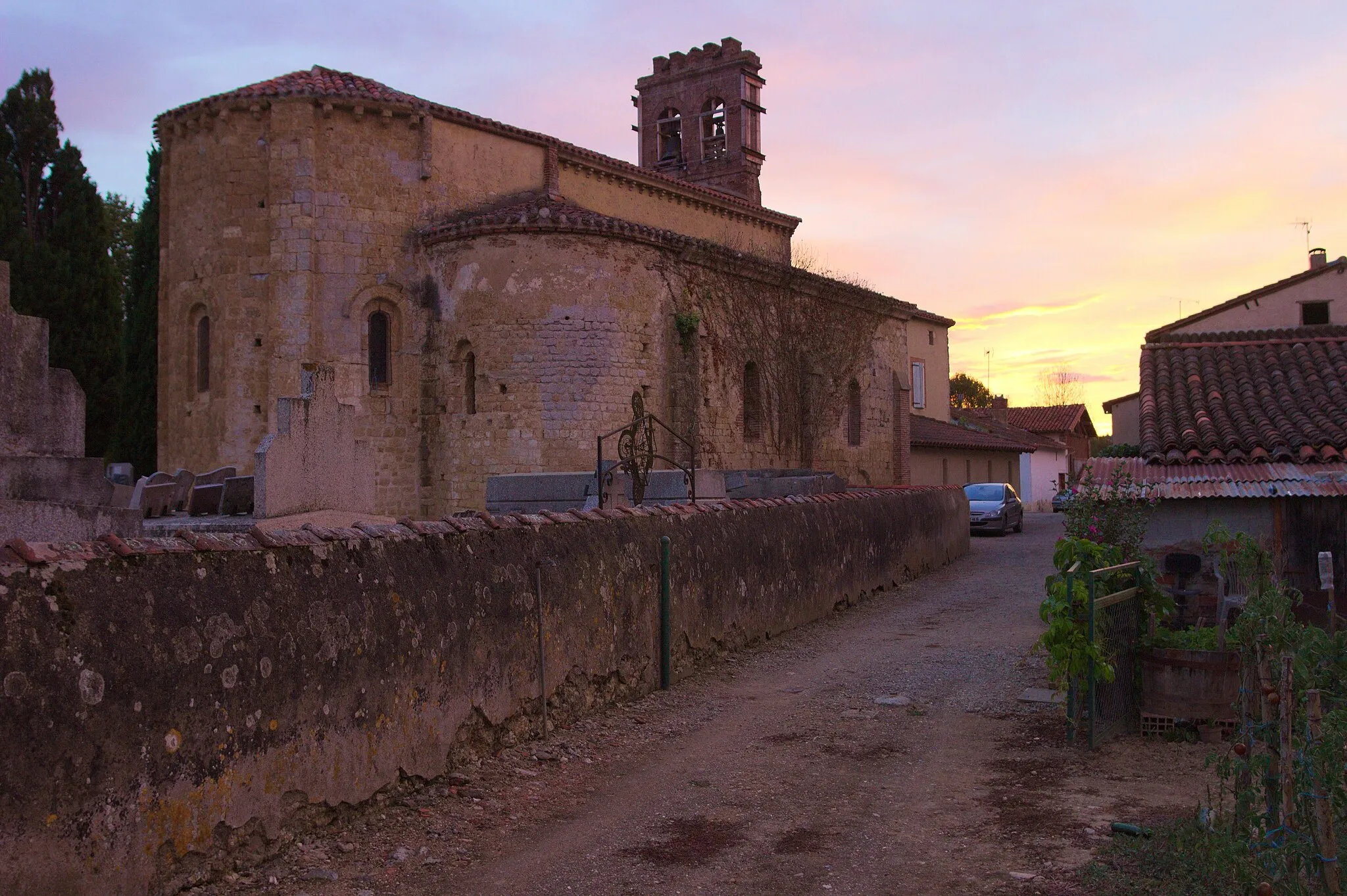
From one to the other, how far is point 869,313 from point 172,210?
1811 cm

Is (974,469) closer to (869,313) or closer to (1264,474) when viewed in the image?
(869,313)

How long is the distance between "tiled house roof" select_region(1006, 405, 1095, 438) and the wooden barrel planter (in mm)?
49349

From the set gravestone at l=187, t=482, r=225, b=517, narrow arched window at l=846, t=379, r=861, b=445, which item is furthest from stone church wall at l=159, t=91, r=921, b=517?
narrow arched window at l=846, t=379, r=861, b=445

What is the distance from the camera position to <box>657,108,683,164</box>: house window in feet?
120

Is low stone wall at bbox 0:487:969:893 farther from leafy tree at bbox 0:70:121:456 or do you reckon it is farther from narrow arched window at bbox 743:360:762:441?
leafy tree at bbox 0:70:121:456

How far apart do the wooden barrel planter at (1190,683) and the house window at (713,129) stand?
29.6 metres

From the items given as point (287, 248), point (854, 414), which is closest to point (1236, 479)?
point (287, 248)

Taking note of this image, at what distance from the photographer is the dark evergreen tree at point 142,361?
2930 cm

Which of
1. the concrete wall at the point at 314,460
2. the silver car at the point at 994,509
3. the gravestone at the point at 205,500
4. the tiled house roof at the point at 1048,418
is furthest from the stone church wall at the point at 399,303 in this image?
the tiled house roof at the point at 1048,418

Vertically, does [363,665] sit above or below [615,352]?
below

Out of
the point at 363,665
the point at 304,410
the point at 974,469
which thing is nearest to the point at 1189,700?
the point at 363,665

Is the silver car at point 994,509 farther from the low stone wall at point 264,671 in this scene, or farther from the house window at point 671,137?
the low stone wall at point 264,671

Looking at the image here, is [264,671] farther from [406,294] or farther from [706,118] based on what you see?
[706,118]

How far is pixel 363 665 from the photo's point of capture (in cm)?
595
